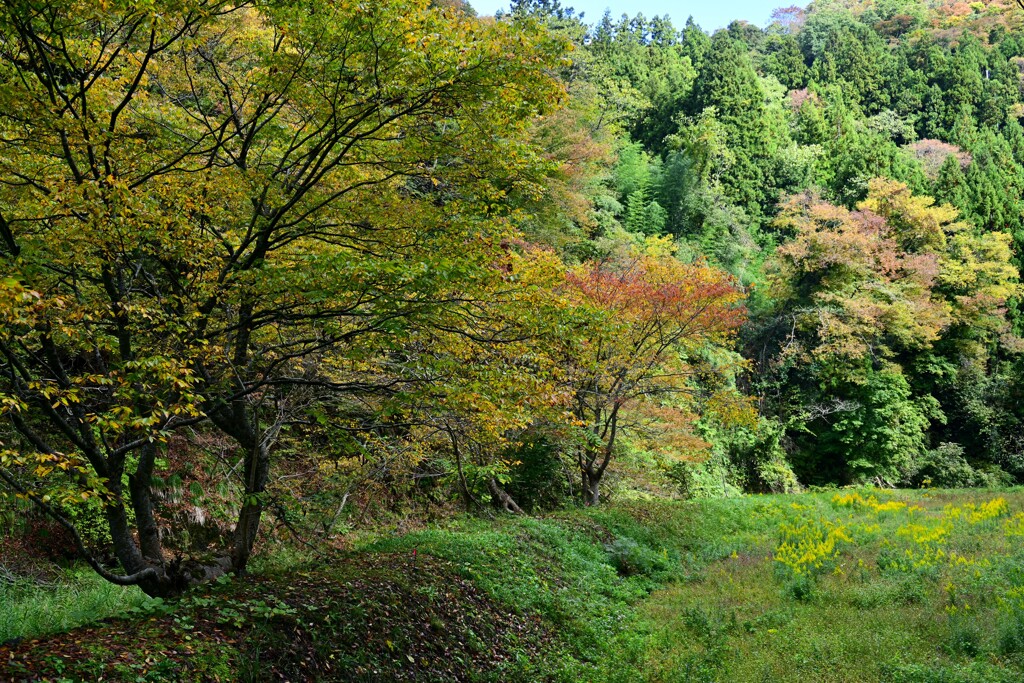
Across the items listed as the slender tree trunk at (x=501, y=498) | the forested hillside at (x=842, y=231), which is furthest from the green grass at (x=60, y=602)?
the forested hillside at (x=842, y=231)

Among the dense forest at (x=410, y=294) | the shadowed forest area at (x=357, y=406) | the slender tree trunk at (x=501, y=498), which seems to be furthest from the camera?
the slender tree trunk at (x=501, y=498)

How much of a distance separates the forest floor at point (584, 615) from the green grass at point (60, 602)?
972 mm

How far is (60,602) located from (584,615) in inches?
236

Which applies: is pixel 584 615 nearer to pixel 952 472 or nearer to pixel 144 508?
pixel 144 508

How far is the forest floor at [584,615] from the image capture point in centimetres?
516

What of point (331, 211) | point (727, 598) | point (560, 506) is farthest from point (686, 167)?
point (331, 211)

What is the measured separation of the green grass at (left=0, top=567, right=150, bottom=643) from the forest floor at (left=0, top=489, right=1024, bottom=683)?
972 mm

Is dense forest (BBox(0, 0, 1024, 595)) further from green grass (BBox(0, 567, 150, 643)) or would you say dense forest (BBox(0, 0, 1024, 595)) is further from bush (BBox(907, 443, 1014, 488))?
green grass (BBox(0, 567, 150, 643))

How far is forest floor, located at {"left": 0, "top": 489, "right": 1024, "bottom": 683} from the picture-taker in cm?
516

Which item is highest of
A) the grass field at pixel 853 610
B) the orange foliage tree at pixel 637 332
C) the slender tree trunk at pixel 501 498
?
the orange foliage tree at pixel 637 332

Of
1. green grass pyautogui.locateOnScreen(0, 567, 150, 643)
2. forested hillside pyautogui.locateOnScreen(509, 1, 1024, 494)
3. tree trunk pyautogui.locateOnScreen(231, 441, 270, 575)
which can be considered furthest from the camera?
forested hillside pyautogui.locateOnScreen(509, 1, 1024, 494)

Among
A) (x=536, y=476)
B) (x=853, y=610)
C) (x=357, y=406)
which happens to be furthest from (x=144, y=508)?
(x=536, y=476)

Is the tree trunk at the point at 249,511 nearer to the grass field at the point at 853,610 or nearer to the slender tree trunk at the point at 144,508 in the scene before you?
the slender tree trunk at the point at 144,508

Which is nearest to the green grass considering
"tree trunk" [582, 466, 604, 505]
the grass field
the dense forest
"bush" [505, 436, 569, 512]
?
the dense forest
